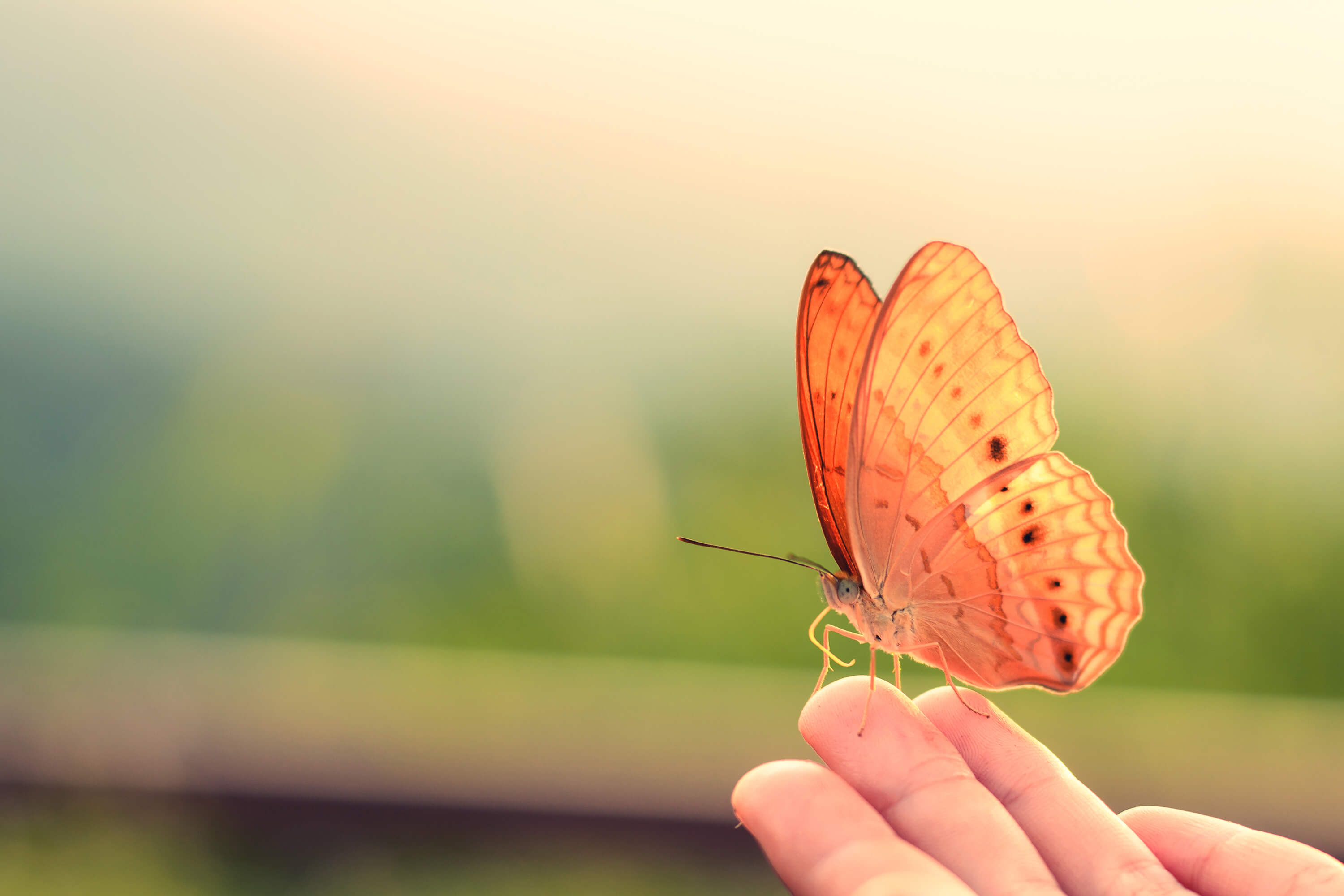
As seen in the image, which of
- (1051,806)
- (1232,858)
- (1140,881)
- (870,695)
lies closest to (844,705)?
(870,695)

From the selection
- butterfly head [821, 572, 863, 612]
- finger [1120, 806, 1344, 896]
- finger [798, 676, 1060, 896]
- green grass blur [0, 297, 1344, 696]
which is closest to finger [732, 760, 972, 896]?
finger [798, 676, 1060, 896]

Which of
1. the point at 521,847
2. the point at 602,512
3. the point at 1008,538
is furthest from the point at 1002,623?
the point at 602,512

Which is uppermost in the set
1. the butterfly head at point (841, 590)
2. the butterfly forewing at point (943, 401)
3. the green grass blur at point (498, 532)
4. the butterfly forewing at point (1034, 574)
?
the butterfly forewing at point (943, 401)

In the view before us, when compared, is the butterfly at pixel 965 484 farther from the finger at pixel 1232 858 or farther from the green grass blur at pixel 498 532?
the green grass blur at pixel 498 532

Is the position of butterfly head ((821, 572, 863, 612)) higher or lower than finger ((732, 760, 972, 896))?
higher

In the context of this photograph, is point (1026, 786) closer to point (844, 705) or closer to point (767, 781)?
point (844, 705)

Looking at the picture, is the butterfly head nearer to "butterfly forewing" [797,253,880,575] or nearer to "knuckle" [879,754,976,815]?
"butterfly forewing" [797,253,880,575]

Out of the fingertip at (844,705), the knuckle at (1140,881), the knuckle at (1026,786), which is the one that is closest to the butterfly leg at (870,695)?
the fingertip at (844,705)
